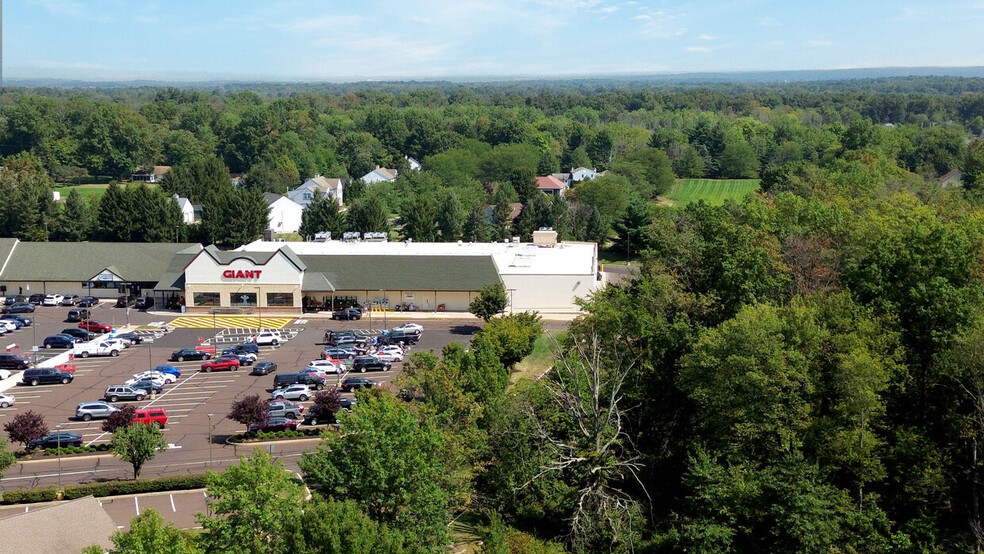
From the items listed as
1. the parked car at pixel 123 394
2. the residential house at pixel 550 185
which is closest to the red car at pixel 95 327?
the parked car at pixel 123 394

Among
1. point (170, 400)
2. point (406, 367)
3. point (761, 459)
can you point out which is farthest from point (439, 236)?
point (761, 459)

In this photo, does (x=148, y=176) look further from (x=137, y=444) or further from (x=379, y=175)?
(x=137, y=444)

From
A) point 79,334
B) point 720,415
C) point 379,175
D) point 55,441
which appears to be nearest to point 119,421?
point 55,441

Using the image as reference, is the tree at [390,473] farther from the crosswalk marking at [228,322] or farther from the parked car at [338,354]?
the crosswalk marking at [228,322]

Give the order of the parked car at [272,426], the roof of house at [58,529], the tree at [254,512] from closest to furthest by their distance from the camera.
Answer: the tree at [254,512], the roof of house at [58,529], the parked car at [272,426]

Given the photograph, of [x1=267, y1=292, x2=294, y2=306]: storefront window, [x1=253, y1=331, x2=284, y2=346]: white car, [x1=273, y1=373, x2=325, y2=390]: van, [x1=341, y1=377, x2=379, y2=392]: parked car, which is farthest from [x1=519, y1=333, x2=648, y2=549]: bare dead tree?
[x1=267, y1=292, x2=294, y2=306]: storefront window

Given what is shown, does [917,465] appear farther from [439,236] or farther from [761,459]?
[439,236]
